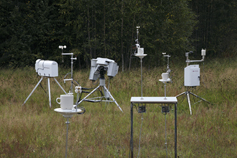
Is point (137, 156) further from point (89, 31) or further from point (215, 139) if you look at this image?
point (89, 31)

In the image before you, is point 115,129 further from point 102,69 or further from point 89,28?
point 89,28

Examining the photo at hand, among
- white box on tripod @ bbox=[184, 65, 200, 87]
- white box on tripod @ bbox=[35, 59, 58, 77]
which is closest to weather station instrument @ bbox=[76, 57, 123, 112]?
white box on tripod @ bbox=[35, 59, 58, 77]

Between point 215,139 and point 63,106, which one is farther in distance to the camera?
point 215,139

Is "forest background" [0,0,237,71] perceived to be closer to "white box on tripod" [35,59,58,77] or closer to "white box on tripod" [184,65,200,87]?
"white box on tripod" [35,59,58,77]

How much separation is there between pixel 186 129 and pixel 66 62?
15.9 metres

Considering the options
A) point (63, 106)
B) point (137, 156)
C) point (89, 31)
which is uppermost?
point (89, 31)

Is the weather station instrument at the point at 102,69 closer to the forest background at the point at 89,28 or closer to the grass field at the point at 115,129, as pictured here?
the grass field at the point at 115,129

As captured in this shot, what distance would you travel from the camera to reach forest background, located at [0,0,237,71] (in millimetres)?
18203

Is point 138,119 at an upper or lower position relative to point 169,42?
lower

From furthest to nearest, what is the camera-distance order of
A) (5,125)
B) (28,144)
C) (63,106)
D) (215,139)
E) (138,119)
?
(138,119) → (5,125) → (215,139) → (28,144) → (63,106)

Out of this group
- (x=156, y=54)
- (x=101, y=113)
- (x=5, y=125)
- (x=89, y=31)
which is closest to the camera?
(x=5, y=125)

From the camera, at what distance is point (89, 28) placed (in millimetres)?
18266

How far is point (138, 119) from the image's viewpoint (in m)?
6.79

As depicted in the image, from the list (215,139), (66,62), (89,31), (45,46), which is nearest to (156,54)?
(89,31)
